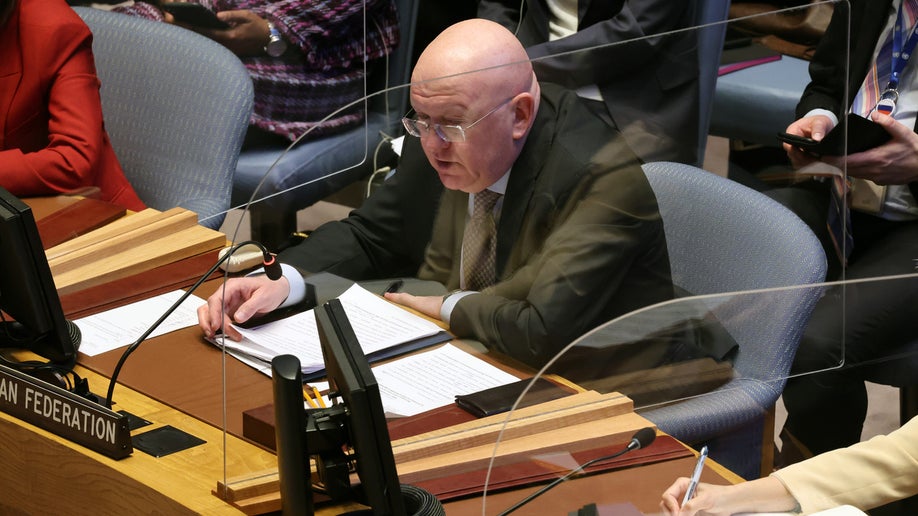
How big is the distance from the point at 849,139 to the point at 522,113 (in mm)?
460

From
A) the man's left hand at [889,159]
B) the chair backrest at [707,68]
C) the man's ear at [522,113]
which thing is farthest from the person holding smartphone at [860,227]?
the man's ear at [522,113]

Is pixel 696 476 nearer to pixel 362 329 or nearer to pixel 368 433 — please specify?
pixel 368 433

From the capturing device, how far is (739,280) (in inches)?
66.5

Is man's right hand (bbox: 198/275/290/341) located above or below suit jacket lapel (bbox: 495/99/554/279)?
below

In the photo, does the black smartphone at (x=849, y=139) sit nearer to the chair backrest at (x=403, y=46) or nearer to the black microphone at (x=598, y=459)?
the black microphone at (x=598, y=459)

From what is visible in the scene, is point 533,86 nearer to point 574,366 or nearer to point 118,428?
point 574,366

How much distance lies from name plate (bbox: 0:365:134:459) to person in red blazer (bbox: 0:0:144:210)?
94 cm

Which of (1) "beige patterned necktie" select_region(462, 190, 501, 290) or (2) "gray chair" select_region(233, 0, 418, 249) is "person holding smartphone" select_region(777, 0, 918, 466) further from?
(2) "gray chair" select_region(233, 0, 418, 249)

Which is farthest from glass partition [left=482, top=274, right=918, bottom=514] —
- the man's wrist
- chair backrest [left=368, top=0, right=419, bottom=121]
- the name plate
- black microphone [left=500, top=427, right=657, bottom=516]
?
the man's wrist

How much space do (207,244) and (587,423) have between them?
1000 millimetres

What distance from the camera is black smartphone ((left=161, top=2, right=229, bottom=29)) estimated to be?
3125 mm

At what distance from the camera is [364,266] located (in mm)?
1402

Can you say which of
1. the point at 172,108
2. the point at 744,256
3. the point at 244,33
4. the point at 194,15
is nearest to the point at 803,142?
the point at 744,256

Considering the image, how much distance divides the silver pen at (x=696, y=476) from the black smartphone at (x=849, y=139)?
0.48m
